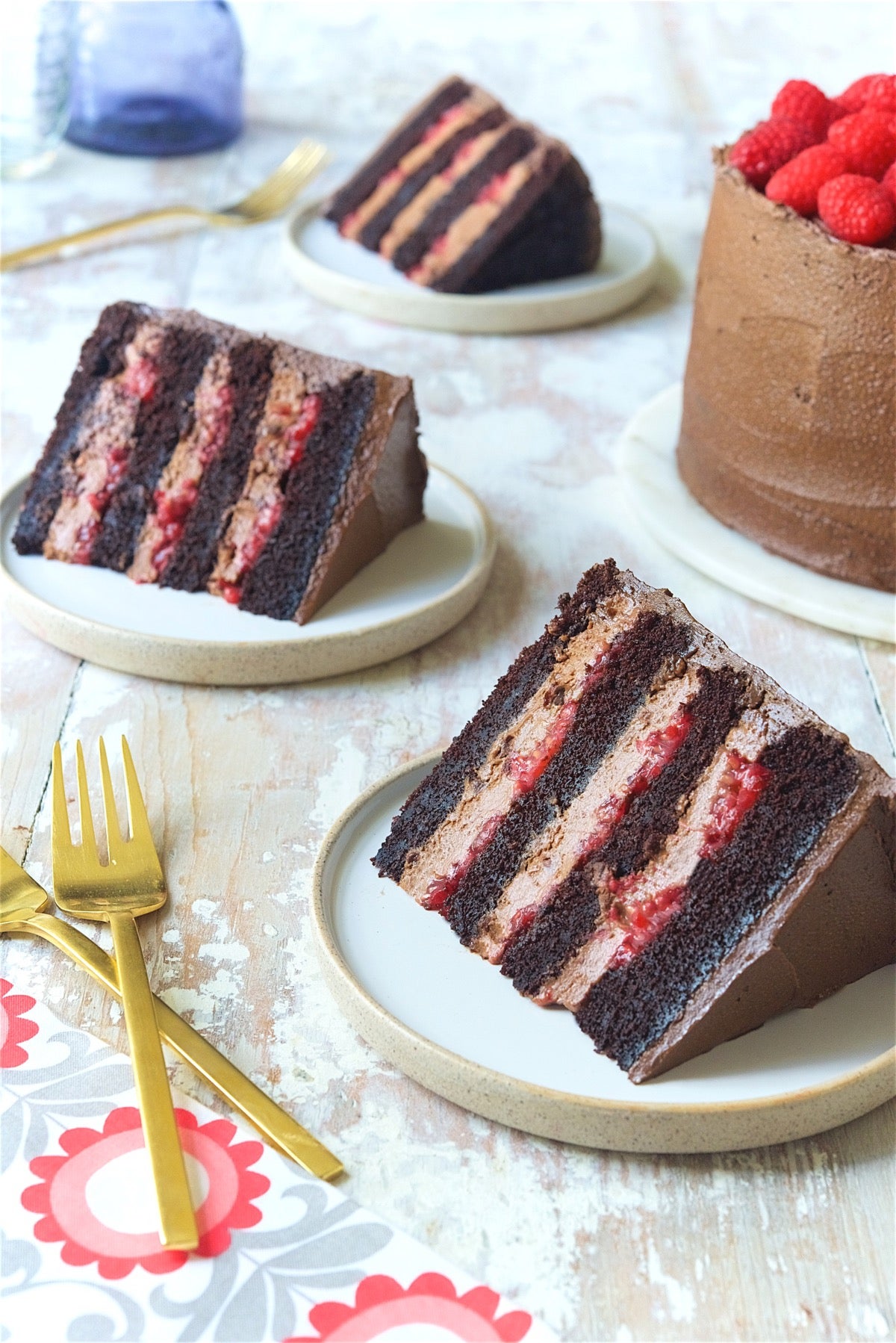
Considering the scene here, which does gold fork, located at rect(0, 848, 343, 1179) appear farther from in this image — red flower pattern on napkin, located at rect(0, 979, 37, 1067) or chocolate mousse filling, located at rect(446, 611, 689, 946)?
chocolate mousse filling, located at rect(446, 611, 689, 946)

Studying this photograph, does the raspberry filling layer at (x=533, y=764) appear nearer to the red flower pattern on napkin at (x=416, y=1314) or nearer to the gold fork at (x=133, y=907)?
the gold fork at (x=133, y=907)

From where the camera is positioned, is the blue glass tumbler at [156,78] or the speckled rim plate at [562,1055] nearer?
the speckled rim plate at [562,1055]

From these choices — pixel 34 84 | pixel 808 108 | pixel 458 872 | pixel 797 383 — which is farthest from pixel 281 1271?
pixel 34 84

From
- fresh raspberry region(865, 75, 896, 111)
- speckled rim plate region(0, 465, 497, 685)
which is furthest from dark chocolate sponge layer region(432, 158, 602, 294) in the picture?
speckled rim plate region(0, 465, 497, 685)

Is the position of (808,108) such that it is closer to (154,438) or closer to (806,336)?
(806,336)

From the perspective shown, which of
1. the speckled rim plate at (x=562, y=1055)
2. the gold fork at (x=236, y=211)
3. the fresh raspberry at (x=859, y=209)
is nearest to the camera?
the speckled rim plate at (x=562, y=1055)

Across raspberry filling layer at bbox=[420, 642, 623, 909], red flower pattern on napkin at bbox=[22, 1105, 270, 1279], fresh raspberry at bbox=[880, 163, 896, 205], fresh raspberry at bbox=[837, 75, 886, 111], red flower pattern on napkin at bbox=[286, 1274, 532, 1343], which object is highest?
fresh raspberry at bbox=[837, 75, 886, 111]

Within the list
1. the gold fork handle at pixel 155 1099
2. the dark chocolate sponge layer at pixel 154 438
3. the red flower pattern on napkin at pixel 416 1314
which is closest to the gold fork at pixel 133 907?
the gold fork handle at pixel 155 1099
